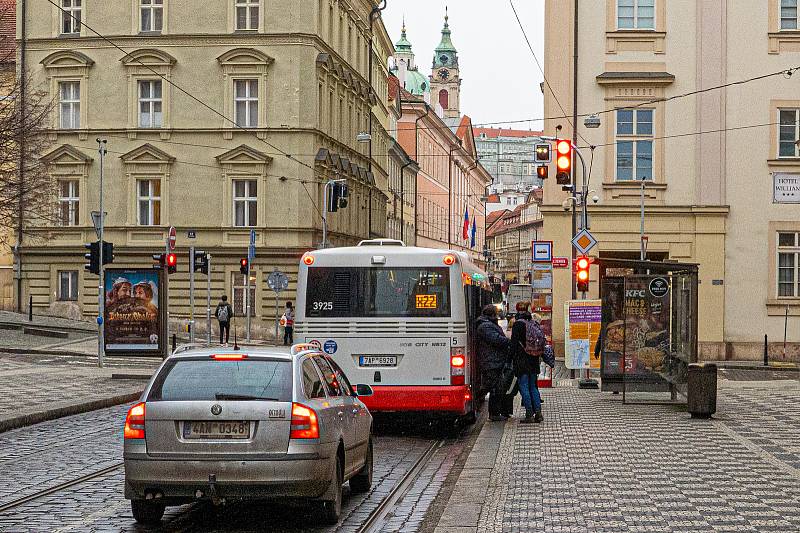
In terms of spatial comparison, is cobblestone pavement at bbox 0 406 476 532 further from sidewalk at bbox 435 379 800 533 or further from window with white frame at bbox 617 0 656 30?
window with white frame at bbox 617 0 656 30

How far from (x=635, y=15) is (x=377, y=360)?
25.1m

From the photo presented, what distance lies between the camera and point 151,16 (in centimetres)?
5459

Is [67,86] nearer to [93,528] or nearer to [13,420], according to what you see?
[13,420]

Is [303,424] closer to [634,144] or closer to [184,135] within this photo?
[634,144]

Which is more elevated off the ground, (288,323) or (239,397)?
(239,397)

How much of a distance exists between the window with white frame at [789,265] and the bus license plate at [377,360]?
24373 millimetres

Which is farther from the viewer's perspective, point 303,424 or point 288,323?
A: point 288,323

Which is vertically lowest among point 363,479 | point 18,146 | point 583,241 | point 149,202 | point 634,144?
point 363,479

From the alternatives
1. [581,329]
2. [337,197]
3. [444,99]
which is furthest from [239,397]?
[444,99]

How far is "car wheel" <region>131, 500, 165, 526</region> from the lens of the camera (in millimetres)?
10102

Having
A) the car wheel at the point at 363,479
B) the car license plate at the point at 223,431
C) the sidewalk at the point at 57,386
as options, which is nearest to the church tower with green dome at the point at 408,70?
the sidewalk at the point at 57,386

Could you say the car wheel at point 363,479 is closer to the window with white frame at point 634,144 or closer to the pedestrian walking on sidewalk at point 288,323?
the window with white frame at point 634,144

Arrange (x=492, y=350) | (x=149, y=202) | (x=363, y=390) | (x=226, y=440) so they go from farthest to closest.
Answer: (x=149, y=202), (x=492, y=350), (x=363, y=390), (x=226, y=440)

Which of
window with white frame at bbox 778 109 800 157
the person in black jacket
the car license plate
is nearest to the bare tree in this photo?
the person in black jacket
